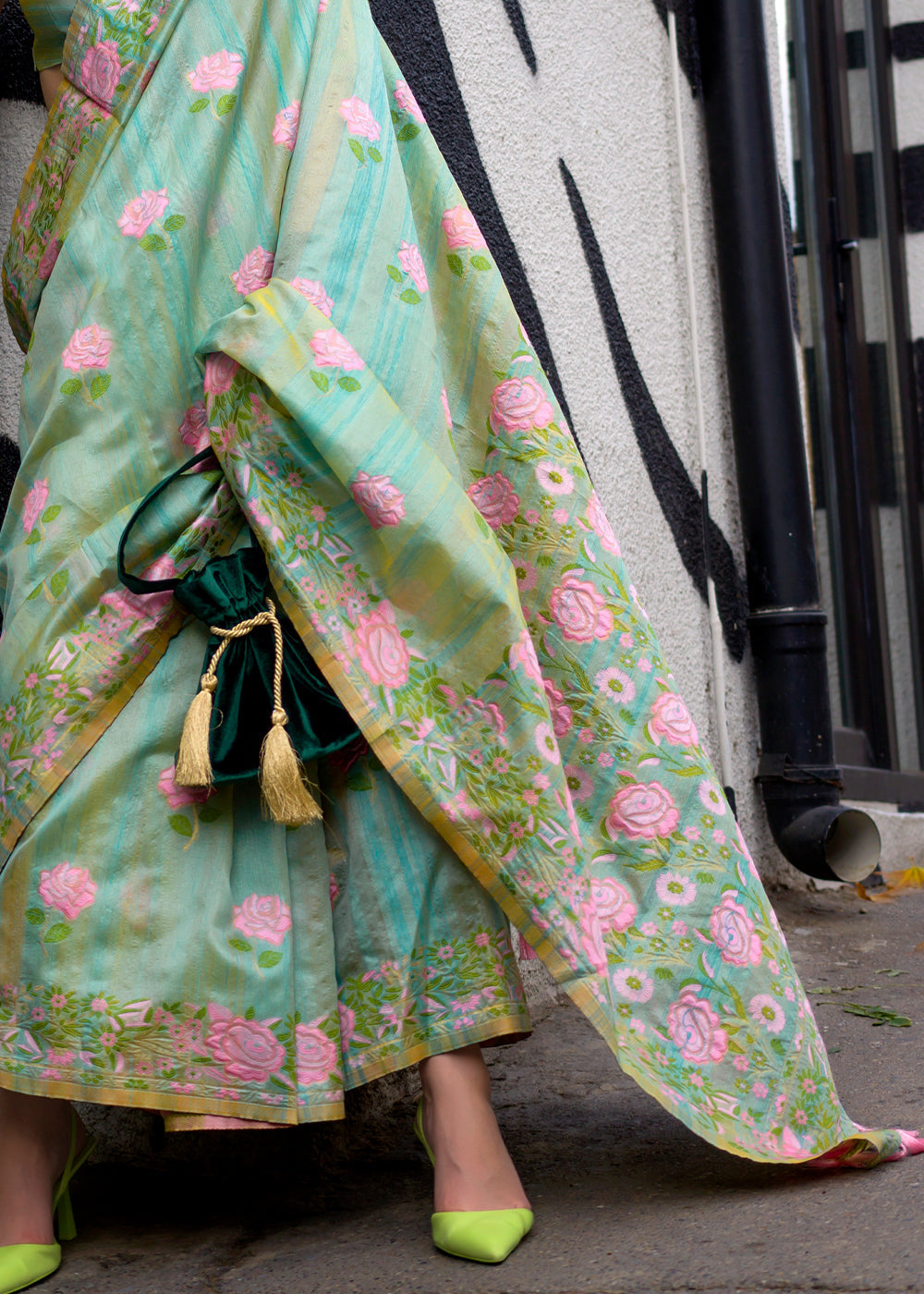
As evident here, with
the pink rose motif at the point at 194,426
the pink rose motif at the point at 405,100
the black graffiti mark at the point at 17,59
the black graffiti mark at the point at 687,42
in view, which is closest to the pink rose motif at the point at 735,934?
the pink rose motif at the point at 194,426

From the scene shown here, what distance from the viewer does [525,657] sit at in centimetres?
121

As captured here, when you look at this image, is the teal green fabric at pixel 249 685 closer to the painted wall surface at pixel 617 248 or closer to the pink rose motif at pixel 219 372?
the pink rose motif at pixel 219 372

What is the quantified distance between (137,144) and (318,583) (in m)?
0.52

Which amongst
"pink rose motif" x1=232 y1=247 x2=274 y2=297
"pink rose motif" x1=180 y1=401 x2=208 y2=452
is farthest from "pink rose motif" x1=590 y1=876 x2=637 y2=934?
"pink rose motif" x1=232 y1=247 x2=274 y2=297

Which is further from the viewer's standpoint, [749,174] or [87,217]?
[749,174]

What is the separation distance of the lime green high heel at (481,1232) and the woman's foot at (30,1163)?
366mm

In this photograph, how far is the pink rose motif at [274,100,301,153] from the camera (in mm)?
1287

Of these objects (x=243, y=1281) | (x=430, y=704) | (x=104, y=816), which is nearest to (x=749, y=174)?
(x=430, y=704)

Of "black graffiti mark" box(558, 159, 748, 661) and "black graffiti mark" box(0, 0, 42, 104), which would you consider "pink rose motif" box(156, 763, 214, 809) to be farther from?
"black graffiti mark" box(558, 159, 748, 661)

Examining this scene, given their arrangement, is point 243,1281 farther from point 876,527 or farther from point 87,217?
point 876,527

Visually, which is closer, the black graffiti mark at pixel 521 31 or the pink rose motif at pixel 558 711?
the pink rose motif at pixel 558 711

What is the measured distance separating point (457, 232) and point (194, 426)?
1.31 ft

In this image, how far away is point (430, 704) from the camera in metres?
1.20

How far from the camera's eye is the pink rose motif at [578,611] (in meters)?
1.32
